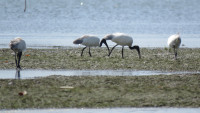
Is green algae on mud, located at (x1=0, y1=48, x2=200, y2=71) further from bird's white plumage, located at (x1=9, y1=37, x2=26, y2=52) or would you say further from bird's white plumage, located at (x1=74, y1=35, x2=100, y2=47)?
bird's white plumage, located at (x1=9, y1=37, x2=26, y2=52)

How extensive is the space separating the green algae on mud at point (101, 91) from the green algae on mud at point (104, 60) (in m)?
3.00

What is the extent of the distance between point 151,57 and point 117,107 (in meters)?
9.87

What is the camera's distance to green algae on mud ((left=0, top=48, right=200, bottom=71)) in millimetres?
18078

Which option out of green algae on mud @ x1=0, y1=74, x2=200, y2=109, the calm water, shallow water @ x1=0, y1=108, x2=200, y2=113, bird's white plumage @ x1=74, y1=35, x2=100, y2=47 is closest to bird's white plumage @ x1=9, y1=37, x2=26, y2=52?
green algae on mud @ x1=0, y1=74, x2=200, y2=109

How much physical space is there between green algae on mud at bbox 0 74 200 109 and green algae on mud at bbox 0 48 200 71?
9.84 feet

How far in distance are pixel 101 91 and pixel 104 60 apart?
23.2 ft

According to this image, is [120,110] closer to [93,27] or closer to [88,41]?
[88,41]

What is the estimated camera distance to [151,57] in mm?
21172

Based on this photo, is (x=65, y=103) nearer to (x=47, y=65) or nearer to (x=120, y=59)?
(x=47, y=65)

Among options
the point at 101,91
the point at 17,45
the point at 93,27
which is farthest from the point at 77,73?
the point at 93,27

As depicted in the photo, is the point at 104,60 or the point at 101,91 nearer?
the point at 101,91

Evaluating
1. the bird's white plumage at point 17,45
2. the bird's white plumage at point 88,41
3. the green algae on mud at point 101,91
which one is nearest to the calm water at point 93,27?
the bird's white plumage at point 88,41

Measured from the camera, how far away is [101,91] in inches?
506

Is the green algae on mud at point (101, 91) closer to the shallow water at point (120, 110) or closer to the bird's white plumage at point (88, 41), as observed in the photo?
the shallow water at point (120, 110)
